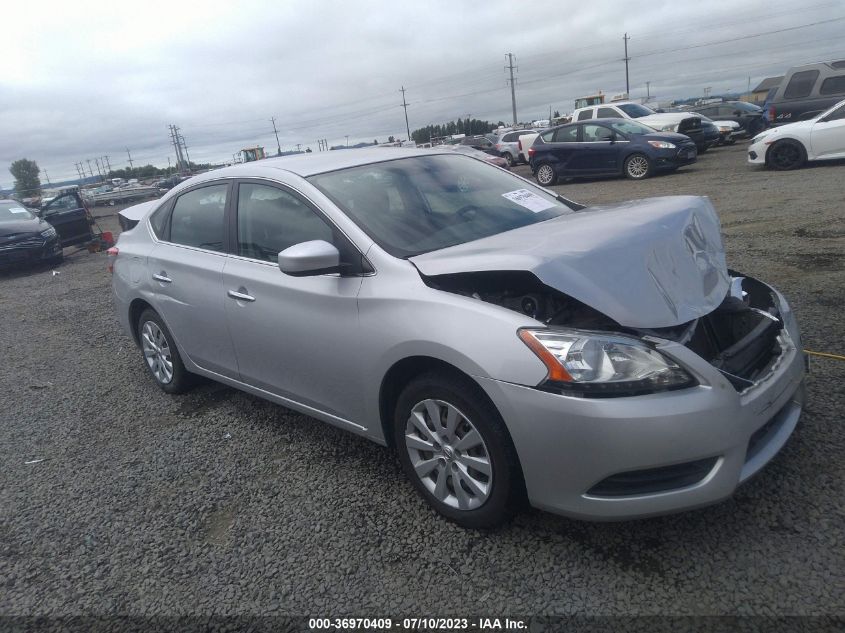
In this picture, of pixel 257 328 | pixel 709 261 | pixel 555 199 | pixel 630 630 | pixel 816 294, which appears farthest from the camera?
pixel 816 294

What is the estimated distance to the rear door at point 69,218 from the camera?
46.9 ft

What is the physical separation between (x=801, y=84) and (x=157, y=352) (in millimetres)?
17676

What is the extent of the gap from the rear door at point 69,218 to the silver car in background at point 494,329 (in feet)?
40.0

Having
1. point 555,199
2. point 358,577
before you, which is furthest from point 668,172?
point 358,577

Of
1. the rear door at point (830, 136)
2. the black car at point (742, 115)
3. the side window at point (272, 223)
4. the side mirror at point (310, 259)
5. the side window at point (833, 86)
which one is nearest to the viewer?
the side mirror at point (310, 259)

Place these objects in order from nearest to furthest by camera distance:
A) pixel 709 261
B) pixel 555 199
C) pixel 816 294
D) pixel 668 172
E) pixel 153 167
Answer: pixel 709 261 < pixel 555 199 < pixel 816 294 < pixel 668 172 < pixel 153 167

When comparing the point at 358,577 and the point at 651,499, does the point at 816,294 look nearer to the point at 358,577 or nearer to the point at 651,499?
the point at 651,499

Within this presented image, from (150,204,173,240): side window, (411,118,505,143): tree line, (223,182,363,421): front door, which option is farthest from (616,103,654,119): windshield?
(411,118,505,143): tree line

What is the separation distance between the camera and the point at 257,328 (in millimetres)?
3559

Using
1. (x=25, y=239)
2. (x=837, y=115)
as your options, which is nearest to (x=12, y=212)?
(x=25, y=239)

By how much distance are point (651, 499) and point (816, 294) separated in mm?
3819

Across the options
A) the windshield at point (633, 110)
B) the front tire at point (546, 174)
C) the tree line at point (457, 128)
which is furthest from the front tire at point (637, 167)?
the tree line at point (457, 128)

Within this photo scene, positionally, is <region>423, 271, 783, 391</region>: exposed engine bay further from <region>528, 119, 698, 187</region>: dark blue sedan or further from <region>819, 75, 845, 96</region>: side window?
<region>819, 75, 845, 96</region>: side window

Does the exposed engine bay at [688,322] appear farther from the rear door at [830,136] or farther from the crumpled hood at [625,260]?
the rear door at [830,136]
